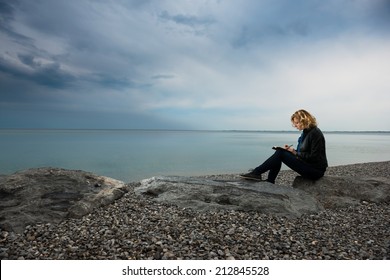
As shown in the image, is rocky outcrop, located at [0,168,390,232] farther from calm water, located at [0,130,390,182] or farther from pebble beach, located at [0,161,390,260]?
calm water, located at [0,130,390,182]

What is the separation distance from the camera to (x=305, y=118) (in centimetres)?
861

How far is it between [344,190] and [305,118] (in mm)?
2752

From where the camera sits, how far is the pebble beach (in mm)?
5082

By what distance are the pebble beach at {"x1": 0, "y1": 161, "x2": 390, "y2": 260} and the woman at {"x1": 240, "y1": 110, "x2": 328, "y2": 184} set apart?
179cm

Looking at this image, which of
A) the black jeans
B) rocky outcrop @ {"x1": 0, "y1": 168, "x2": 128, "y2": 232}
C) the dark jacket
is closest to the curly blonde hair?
the dark jacket

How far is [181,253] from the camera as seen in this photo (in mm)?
5020

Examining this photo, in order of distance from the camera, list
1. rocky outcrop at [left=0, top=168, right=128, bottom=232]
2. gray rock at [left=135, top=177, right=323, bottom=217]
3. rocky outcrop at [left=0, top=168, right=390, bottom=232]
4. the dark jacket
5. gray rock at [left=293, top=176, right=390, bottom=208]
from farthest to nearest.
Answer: gray rock at [left=293, top=176, right=390, bottom=208]
the dark jacket
gray rock at [left=135, top=177, right=323, bottom=217]
rocky outcrop at [left=0, top=168, right=390, bottom=232]
rocky outcrop at [left=0, top=168, right=128, bottom=232]

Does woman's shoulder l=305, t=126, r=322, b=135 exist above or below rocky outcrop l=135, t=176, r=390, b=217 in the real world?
above

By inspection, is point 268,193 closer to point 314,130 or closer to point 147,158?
point 314,130

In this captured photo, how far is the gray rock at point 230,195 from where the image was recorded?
7.55 meters

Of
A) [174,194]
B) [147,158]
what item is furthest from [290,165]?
[147,158]
